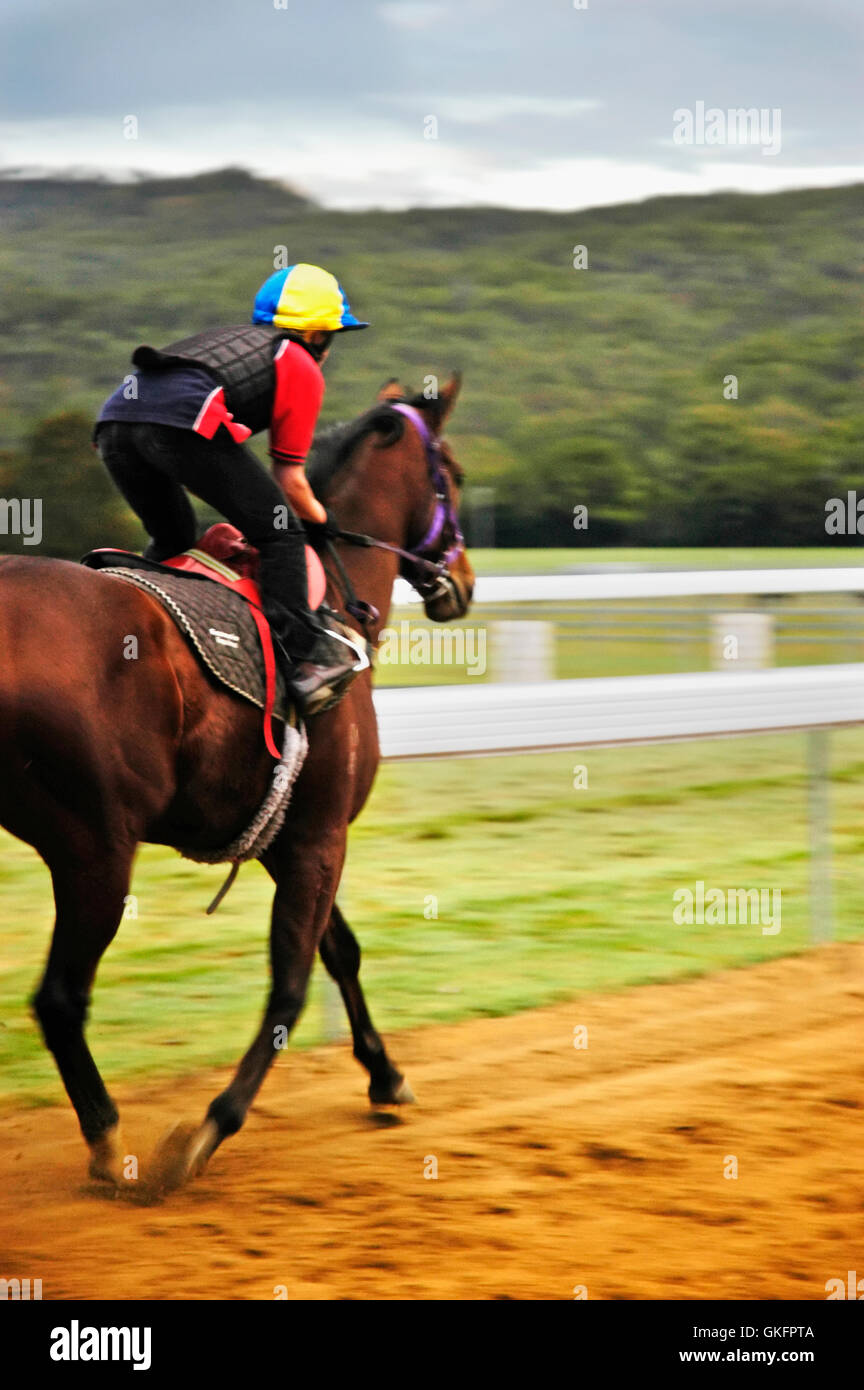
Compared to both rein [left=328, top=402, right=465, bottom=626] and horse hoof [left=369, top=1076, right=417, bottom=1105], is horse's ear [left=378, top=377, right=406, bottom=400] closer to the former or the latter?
rein [left=328, top=402, right=465, bottom=626]

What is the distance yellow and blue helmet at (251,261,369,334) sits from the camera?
4.45 m

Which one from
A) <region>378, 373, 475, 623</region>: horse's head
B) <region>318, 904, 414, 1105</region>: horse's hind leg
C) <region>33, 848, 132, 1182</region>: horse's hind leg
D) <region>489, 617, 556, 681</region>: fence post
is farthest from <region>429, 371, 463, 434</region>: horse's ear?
<region>489, 617, 556, 681</region>: fence post

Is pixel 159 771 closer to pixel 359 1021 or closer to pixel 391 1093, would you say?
pixel 359 1021

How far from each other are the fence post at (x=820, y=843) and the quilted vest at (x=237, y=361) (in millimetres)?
3387

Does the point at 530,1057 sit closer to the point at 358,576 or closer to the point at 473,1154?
the point at 473,1154

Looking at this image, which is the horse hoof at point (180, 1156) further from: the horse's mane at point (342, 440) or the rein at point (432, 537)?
the horse's mane at point (342, 440)

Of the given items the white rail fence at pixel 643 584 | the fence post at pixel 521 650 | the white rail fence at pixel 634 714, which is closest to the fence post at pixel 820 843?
the white rail fence at pixel 634 714

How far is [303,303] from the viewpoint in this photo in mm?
4453

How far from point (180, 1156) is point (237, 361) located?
191 centimetres

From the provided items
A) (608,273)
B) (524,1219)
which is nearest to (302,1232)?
(524,1219)

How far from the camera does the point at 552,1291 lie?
3.49m

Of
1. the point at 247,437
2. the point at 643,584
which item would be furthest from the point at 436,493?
→ the point at 643,584

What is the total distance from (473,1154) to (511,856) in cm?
416

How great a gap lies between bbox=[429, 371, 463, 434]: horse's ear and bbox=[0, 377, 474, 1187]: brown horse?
10 cm
